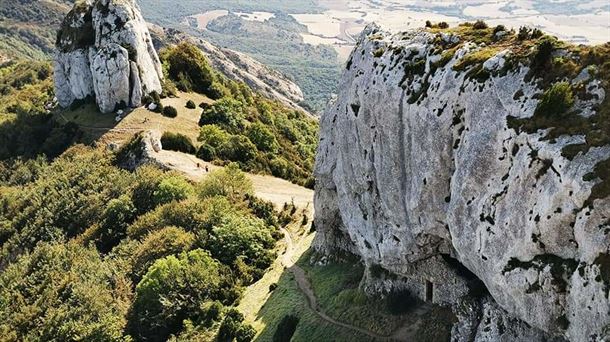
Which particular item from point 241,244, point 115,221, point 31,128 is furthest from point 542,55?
point 31,128

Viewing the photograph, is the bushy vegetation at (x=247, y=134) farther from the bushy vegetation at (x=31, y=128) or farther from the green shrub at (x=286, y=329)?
the green shrub at (x=286, y=329)

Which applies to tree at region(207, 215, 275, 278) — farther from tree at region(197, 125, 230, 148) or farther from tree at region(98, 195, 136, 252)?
tree at region(197, 125, 230, 148)

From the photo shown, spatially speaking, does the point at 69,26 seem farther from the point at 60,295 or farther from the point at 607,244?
the point at 607,244

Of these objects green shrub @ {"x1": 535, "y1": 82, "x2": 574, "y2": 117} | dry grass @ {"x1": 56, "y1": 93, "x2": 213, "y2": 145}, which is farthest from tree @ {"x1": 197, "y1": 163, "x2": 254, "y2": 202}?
green shrub @ {"x1": 535, "y1": 82, "x2": 574, "y2": 117}

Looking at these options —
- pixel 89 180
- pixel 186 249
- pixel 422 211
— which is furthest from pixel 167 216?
pixel 422 211

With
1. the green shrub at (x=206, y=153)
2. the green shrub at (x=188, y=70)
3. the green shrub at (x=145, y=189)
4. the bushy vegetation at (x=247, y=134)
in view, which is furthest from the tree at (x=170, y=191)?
the green shrub at (x=188, y=70)

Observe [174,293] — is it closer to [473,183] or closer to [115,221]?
[115,221]
